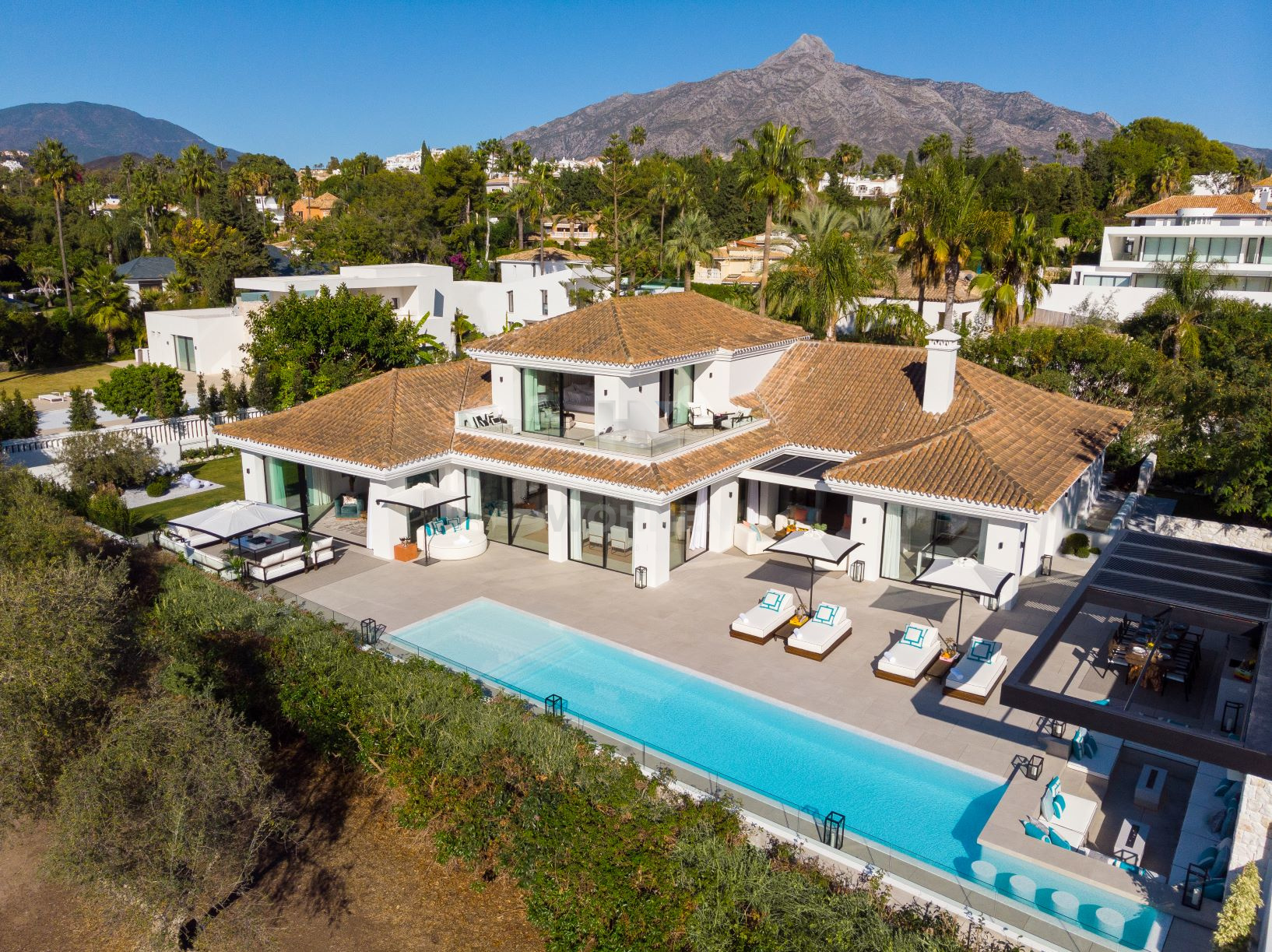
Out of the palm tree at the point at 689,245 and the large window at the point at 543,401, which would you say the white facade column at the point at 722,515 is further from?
the palm tree at the point at 689,245

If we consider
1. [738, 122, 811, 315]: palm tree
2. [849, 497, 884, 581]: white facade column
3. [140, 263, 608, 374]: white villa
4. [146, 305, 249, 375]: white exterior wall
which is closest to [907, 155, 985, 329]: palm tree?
[738, 122, 811, 315]: palm tree

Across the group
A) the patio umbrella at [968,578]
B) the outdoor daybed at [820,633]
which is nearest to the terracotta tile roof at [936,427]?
the patio umbrella at [968,578]

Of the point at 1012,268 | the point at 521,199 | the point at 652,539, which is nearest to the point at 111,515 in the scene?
the point at 652,539

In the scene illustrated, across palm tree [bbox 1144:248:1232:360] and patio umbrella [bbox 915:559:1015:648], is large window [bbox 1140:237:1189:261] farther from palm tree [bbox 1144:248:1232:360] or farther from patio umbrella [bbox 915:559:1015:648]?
patio umbrella [bbox 915:559:1015:648]

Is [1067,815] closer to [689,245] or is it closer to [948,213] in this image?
[948,213]

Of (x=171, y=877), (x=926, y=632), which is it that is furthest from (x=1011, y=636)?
(x=171, y=877)

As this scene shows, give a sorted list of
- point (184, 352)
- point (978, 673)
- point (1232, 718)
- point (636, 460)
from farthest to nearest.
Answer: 1. point (184, 352)
2. point (636, 460)
3. point (978, 673)
4. point (1232, 718)

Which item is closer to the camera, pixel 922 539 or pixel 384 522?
pixel 922 539

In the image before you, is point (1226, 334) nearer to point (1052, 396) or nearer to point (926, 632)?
point (1052, 396)
